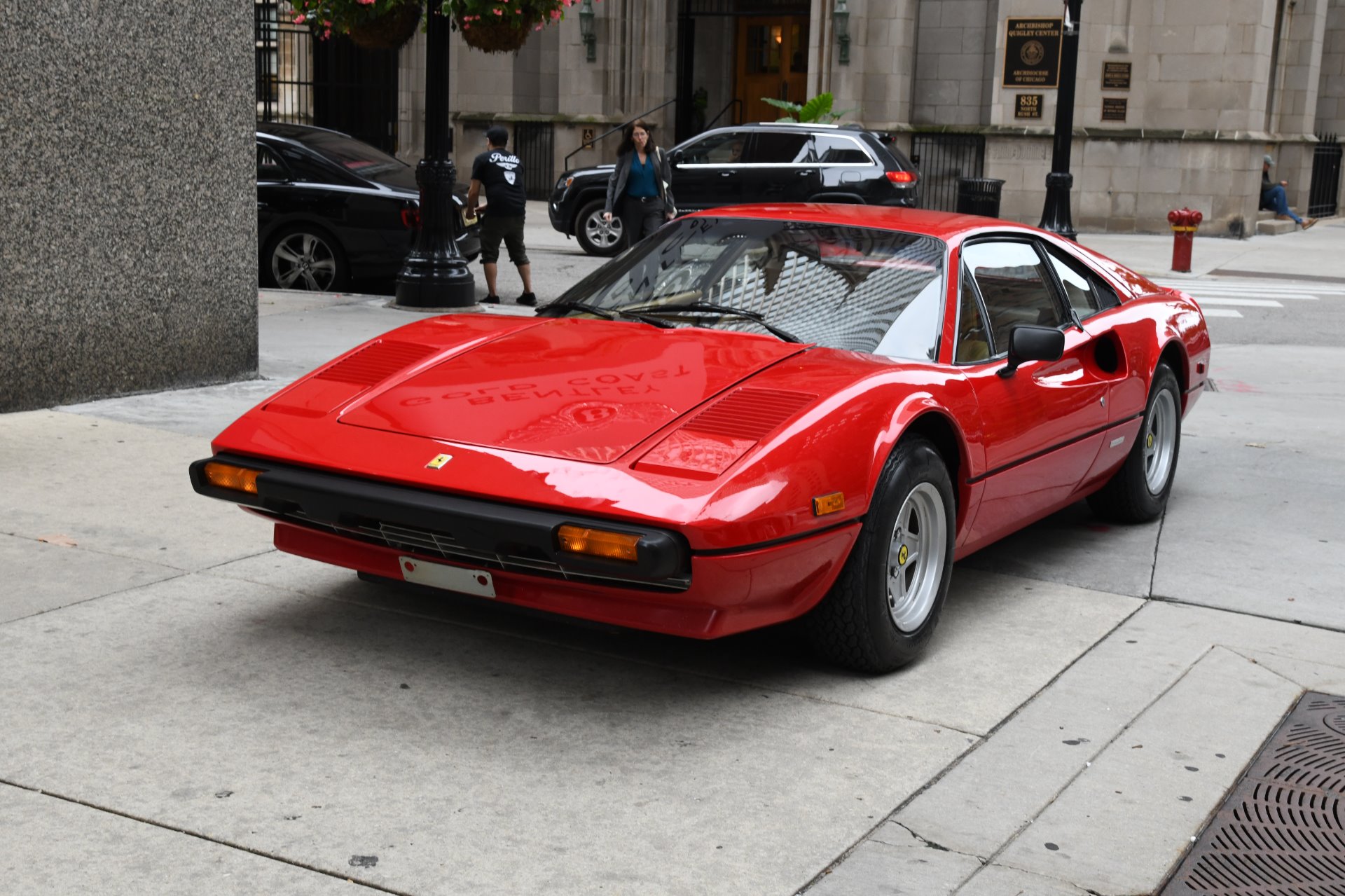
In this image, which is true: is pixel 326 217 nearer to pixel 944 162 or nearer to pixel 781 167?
pixel 781 167

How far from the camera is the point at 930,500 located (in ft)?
14.9

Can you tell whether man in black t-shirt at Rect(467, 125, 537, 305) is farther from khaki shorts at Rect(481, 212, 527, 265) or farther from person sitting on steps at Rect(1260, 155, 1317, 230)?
person sitting on steps at Rect(1260, 155, 1317, 230)

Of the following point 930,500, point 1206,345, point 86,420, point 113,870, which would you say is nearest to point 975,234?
point 930,500

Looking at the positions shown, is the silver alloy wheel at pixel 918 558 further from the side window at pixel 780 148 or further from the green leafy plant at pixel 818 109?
the green leafy plant at pixel 818 109

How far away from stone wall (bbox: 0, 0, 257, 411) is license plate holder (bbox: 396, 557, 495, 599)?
13.7 feet

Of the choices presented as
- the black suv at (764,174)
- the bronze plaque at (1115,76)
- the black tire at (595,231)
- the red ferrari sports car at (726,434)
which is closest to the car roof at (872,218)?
the red ferrari sports car at (726,434)

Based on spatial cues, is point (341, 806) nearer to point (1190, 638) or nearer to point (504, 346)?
point (504, 346)

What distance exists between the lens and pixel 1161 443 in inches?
259

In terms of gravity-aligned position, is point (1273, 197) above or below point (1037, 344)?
below

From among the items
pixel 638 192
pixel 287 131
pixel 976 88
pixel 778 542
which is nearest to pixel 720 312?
pixel 778 542

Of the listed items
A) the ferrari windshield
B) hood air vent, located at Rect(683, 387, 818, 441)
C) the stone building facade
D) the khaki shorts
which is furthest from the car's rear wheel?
hood air vent, located at Rect(683, 387, 818, 441)

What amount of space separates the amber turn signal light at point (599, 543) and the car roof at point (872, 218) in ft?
6.57

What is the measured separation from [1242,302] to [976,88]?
11.9 m

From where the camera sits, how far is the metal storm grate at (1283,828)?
10.8 feet
